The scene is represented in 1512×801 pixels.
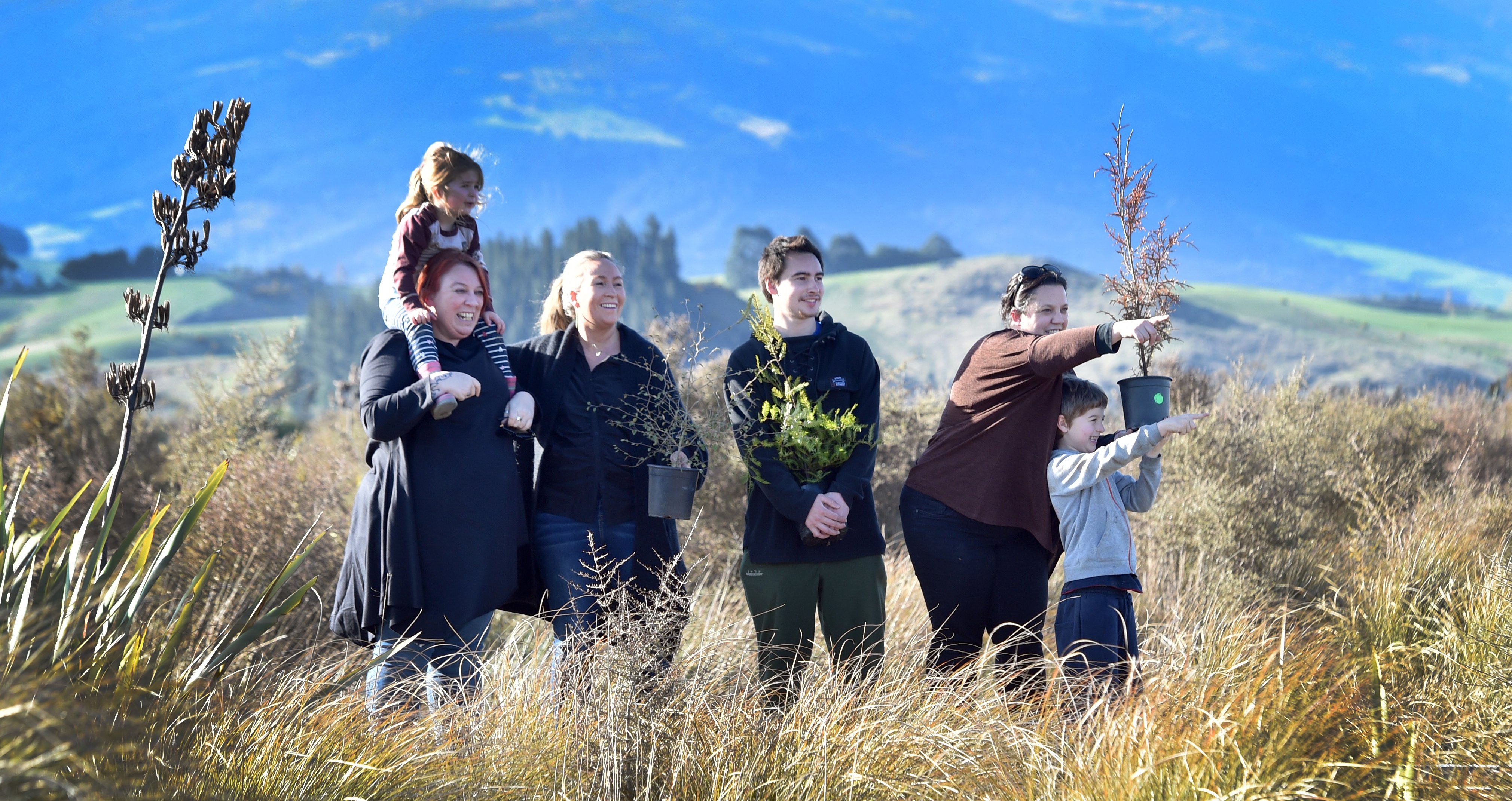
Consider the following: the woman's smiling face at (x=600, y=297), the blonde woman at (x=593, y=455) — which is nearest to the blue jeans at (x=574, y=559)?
the blonde woman at (x=593, y=455)

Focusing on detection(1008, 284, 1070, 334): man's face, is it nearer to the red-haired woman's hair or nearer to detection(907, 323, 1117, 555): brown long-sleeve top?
detection(907, 323, 1117, 555): brown long-sleeve top

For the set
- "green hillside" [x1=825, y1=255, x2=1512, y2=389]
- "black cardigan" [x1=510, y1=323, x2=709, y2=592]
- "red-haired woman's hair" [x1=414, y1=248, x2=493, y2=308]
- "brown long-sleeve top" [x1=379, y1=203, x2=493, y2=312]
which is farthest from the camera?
"green hillside" [x1=825, y1=255, x2=1512, y2=389]

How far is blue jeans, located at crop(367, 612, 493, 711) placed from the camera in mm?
3221

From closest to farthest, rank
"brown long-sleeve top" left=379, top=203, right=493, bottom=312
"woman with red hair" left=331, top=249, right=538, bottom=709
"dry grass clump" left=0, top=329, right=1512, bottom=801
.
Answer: "dry grass clump" left=0, top=329, right=1512, bottom=801
"woman with red hair" left=331, top=249, right=538, bottom=709
"brown long-sleeve top" left=379, top=203, right=493, bottom=312

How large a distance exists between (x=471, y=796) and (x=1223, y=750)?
1.77 meters

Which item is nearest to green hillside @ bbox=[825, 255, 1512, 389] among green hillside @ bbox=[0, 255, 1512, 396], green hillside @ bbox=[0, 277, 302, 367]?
green hillside @ bbox=[0, 255, 1512, 396]

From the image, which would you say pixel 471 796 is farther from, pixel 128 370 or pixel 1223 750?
pixel 1223 750

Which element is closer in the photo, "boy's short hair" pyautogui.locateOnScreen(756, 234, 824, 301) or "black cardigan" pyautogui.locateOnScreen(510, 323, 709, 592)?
"black cardigan" pyautogui.locateOnScreen(510, 323, 709, 592)

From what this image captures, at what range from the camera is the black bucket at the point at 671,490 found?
11.0ft

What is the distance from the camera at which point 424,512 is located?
3.35 meters

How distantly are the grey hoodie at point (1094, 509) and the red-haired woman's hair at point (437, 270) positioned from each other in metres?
2.09

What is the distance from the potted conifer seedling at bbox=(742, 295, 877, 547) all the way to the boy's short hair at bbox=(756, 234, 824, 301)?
140 mm

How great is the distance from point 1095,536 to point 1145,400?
1.67 ft

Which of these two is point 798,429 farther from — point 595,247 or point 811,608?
point 595,247
